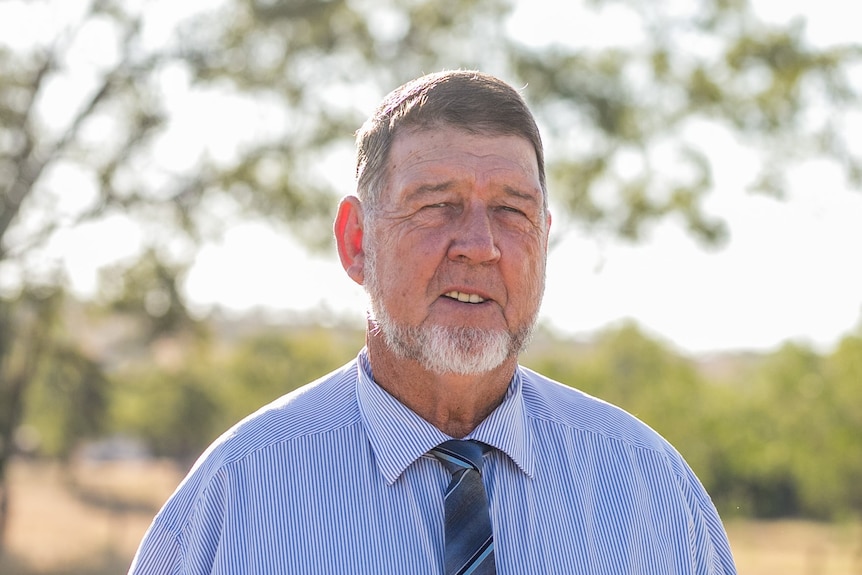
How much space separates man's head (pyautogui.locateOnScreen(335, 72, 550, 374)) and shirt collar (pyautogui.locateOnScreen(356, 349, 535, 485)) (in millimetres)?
100

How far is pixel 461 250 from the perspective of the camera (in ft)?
6.55

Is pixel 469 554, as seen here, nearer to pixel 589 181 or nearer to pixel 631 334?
pixel 589 181

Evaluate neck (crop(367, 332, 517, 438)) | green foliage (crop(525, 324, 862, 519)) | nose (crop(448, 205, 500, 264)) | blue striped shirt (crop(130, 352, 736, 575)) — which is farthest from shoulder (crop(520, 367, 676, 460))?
green foliage (crop(525, 324, 862, 519))

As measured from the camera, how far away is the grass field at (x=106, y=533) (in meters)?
18.6

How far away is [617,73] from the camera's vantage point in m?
15.5

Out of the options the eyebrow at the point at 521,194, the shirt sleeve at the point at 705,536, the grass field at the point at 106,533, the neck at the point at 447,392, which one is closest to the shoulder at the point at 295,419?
the neck at the point at 447,392

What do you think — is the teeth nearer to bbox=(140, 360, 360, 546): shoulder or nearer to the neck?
the neck

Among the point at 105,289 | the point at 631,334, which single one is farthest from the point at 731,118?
the point at 631,334

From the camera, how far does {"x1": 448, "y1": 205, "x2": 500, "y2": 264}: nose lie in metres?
2.00

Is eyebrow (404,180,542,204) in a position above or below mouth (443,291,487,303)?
above

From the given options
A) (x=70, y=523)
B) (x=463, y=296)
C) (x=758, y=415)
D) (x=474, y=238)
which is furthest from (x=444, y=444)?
(x=758, y=415)

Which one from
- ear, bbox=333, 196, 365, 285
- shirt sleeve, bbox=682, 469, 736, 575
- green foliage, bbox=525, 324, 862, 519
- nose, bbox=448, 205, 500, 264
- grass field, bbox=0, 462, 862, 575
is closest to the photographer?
nose, bbox=448, 205, 500, 264

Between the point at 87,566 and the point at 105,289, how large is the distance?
5868 millimetres

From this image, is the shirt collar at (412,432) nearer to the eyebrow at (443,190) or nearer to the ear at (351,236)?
the ear at (351,236)
